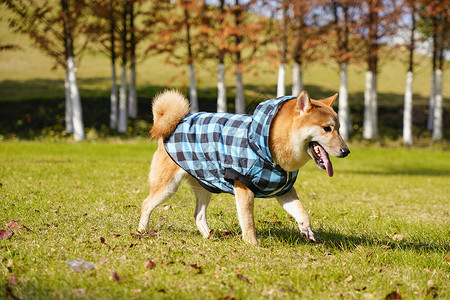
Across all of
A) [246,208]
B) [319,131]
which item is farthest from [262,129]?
[246,208]

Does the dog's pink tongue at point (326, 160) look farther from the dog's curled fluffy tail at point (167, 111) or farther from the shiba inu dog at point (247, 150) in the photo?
the dog's curled fluffy tail at point (167, 111)

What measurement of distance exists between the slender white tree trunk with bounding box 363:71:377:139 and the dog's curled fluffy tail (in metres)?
18.2

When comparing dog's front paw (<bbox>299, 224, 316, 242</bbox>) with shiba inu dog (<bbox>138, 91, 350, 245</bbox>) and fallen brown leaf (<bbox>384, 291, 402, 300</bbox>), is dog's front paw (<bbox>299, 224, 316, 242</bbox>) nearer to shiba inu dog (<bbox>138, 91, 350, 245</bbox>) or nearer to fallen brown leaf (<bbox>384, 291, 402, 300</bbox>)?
shiba inu dog (<bbox>138, 91, 350, 245</bbox>)

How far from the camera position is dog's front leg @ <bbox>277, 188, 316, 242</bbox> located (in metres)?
4.30

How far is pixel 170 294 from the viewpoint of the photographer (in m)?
3.13

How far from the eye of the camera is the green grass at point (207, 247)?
330cm

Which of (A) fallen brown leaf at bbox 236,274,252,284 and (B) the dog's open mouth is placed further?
(B) the dog's open mouth

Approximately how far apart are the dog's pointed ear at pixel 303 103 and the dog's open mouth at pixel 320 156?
1.09 feet

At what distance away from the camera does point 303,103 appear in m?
4.07

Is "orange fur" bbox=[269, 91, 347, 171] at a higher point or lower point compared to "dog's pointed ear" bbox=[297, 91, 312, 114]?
lower

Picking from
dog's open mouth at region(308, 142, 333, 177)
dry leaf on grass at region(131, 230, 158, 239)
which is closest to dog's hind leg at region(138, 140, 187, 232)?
dry leaf on grass at region(131, 230, 158, 239)

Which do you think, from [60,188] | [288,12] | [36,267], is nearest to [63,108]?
[288,12]

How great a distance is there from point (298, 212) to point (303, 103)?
1.13m

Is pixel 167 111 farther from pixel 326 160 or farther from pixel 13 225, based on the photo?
pixel 13 225
